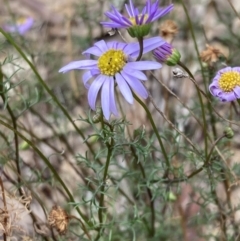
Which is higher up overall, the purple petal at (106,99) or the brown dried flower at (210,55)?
the brown dried flower at (210,55)

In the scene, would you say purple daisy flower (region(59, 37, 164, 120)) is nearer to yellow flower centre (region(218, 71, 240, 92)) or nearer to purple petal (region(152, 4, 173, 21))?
purple petal (region(152, 4, 173, 21))

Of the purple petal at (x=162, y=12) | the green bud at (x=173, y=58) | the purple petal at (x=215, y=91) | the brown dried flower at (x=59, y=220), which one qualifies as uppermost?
the purple petal at (x=162, y=12)

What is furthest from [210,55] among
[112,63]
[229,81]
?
[112,63]

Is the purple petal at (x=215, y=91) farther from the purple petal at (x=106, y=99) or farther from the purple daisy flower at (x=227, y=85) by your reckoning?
the purple petal at (x=106, y=99)

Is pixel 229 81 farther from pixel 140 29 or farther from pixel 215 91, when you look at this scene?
pixel 140 29

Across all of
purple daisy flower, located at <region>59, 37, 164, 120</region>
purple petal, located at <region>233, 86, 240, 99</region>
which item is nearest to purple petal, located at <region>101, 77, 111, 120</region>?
purple daisy flower, located at <region>59, 37, 164, 120</region>

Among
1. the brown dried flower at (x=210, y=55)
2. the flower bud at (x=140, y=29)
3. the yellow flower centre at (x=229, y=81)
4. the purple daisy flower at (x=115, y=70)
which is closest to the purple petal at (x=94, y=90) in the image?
the purple daisy flower at (x=115, y=70)

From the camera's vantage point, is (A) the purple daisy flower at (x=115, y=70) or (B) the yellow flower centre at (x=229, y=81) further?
(B) the yellow flower centre at (x=229, y=81)
